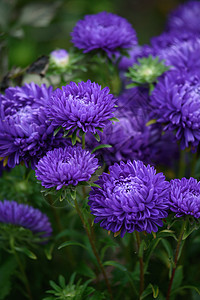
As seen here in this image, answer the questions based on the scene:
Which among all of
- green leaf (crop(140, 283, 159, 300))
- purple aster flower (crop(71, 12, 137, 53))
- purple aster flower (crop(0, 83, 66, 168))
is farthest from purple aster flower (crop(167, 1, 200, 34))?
green leaf (crop(140, 283, 159, 300))

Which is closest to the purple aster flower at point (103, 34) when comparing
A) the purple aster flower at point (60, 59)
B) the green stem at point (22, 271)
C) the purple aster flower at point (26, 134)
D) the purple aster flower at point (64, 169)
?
the purple aster flower at point (60, 59)

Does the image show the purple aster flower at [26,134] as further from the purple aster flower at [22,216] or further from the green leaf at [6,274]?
the green leaf at [6,274]

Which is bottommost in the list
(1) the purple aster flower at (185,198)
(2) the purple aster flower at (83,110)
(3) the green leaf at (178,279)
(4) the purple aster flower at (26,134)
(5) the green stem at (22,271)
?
(5) the green stem at (22,271)

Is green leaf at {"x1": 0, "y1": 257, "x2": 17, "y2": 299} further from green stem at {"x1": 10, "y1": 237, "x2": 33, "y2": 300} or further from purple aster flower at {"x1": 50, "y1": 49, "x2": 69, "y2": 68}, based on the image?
purple aster flower at {"x1": 50, "y1": 49, "x2": 69, "y2": 68}

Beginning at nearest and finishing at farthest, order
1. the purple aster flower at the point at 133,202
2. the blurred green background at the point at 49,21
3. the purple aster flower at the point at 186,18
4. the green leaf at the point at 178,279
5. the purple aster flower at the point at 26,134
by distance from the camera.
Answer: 1. the purple aster flower at the point at 133,202
2. the purple aster flower at the point at 26,134
3. the green leaf at the point at 178,279
4. the purple aster flower at the point at 186,18
5. the blurred green background at the point at 49,21

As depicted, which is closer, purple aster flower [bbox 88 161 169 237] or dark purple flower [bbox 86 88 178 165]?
purple aster flower [bbox 88 161 169 237]

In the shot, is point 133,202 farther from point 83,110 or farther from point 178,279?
point 178,279

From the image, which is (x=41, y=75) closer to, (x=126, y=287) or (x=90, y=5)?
(x=126, y=287)
